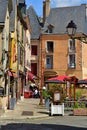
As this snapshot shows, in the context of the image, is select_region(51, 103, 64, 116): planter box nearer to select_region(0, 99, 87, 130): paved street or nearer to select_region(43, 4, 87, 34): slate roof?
select_region(0, 99, 87, 130): paved street

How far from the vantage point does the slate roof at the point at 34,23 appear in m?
67.7

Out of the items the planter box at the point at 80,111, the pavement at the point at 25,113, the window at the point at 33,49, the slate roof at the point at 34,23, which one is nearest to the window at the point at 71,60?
the window at the point at 33,49

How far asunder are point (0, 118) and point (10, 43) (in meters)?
11.0

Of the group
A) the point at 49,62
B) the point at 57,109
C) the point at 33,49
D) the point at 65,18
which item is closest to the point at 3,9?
the point at 57,109

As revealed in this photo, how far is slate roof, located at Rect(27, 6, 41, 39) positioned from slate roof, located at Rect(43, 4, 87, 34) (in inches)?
62.6

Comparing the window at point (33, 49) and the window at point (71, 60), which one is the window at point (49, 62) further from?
the window at point (71, 60)

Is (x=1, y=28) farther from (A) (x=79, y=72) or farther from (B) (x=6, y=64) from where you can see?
(A) (x=79, y=72)

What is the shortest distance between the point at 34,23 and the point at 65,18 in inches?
213

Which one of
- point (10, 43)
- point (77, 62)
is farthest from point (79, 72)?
point (10, 43)

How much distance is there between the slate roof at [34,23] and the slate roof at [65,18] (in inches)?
62.6

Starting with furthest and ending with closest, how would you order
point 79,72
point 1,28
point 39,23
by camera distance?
point 39,23, point 79,72, point 1,28

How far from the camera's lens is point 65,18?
225 feet

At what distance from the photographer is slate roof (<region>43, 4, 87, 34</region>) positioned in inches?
2633

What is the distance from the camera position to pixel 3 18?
27766mm
